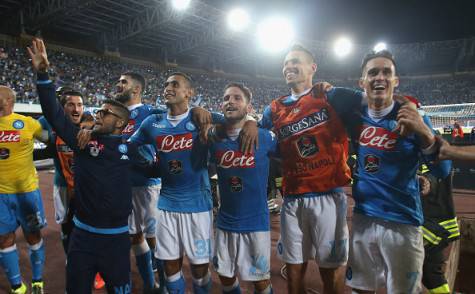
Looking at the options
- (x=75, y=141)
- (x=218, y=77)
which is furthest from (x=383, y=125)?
(x=218, y=77)

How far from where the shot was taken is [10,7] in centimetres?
2116

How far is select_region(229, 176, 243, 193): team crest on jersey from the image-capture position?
2.88 m

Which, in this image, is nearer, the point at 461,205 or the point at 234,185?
the point at 234,185

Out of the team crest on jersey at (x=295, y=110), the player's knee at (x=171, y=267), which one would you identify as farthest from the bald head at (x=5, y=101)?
the team crest on jersey at (x=295, y=110)

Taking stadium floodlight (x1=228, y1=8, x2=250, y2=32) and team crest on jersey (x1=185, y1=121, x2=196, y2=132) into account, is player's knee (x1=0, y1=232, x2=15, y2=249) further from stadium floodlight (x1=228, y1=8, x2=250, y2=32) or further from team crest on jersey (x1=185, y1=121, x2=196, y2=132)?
stadium floodlight (x1=228, y1=8, x2=250, y2=32)

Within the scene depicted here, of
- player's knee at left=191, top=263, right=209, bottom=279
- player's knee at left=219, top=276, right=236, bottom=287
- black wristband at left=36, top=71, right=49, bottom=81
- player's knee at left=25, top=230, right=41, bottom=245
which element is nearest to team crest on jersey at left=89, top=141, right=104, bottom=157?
black wristband at left=36, top=71, right=49, bottom=81

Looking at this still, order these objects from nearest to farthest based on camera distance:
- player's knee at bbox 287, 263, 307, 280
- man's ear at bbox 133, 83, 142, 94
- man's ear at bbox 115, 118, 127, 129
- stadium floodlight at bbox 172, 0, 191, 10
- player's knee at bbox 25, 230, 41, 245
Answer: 1. man's ear at bbox 115, 118, 127, 129
2. player's knee at bbox 287, 263, 307, 280
3. player's knee at bbox 25, 230, 41, 245
4. man's ear at bbox 133, 83, 142, 94
5. stadium floodlight at bbox 172, 0, 191, 10

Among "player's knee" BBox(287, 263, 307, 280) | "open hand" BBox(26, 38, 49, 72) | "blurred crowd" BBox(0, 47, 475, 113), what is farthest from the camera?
"blurred crowd" BBox(0, 47, 475, 113)

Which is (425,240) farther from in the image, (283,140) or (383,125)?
(283,140)

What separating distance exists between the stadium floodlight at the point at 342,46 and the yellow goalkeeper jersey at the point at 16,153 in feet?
115

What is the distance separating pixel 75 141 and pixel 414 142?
2.55m

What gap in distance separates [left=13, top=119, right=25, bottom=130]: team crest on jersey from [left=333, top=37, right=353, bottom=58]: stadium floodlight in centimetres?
3501

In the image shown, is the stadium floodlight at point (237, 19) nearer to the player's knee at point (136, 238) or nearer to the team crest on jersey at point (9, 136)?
the team crest on jersey at point (9, 136)

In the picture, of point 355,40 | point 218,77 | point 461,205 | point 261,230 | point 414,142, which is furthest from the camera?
point 355,40
